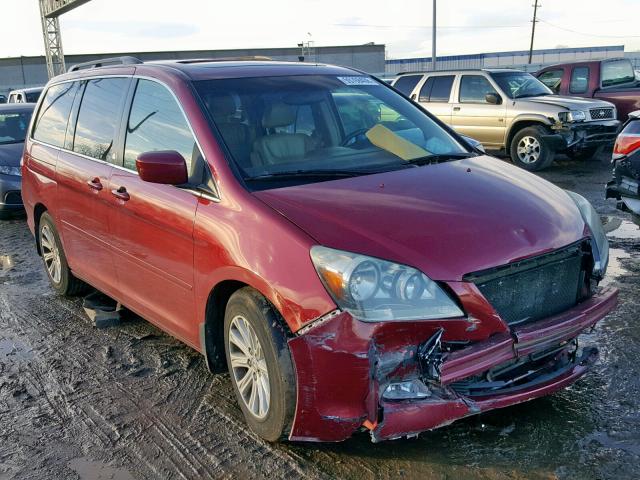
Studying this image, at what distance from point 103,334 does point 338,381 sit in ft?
9.40

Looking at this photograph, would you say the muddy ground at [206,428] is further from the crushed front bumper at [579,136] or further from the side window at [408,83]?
the side window at [408,83]

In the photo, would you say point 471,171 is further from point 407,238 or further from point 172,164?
point 172,164

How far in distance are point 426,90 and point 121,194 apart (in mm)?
10235

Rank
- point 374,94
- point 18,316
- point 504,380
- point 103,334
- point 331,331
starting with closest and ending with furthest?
point 331,331 → point 504,380 → point 374,94 → point 103,334 → point 18,316

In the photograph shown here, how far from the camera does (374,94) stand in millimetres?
4586

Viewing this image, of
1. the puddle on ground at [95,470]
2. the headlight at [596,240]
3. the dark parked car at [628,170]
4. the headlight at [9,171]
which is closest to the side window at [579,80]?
the dark parked car at [628,170]

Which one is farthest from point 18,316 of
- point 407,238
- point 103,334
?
point 407,238

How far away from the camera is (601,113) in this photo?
12.0m

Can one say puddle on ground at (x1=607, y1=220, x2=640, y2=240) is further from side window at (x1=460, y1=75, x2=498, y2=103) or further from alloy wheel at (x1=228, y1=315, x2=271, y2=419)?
side window at (x1=460, y1=75, x2=498, y2=103)

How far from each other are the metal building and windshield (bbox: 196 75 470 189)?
146 ft

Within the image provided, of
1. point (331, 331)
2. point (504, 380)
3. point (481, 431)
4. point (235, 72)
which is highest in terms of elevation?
point (235, 72)

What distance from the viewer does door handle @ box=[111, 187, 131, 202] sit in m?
4.21

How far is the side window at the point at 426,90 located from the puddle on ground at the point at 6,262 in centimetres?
871

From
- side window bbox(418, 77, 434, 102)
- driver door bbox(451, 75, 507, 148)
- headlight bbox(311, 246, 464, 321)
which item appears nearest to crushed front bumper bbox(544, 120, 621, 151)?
driver door bbox(451, 75, 507, 148)
